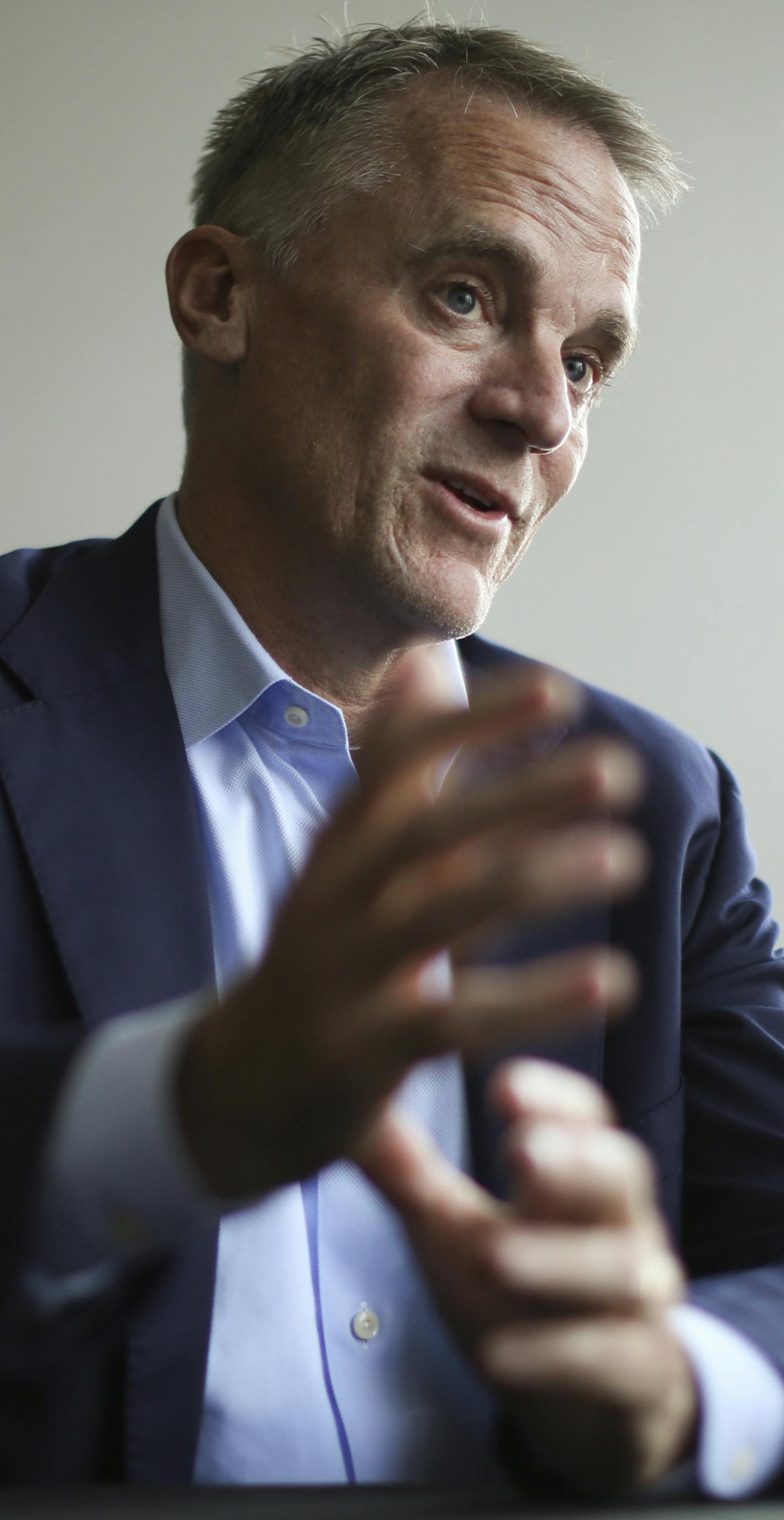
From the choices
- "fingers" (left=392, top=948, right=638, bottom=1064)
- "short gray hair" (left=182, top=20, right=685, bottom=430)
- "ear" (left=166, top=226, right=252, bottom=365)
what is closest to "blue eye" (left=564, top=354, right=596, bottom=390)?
A: "short gray hair" (left=182, top=20, right=685, bottom=430)

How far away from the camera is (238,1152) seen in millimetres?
520

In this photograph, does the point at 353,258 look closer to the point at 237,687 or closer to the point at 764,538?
the point at 237,687

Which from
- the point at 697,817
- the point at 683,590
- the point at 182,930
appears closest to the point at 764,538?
the point at 683,590

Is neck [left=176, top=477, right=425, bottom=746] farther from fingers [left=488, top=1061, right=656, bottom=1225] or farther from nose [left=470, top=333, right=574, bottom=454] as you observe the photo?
fingers [left=488, top=1061, right=656, bottom=1225]

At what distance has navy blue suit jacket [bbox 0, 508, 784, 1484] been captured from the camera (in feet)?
2.27

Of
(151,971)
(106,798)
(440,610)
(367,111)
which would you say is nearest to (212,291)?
(367,111)

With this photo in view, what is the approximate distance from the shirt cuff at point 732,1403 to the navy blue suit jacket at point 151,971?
1.3 inches

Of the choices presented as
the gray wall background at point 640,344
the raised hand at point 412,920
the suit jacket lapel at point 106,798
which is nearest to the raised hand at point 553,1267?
the raised hand at point 412,920

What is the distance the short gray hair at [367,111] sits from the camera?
1.32m

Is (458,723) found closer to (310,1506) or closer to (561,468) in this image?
(310,1506)

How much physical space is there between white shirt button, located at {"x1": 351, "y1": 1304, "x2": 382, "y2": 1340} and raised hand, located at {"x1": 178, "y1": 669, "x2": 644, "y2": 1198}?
0.65 m

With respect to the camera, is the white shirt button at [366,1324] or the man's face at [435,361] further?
the man's face at [435,361]

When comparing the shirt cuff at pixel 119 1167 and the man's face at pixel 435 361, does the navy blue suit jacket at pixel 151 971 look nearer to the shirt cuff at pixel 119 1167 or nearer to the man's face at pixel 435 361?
the shirt cuff at pixel 119 1167

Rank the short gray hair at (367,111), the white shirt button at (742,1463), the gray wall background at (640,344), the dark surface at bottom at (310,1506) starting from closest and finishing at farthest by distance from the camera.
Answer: the dark surface at bottom at (310,1506), the white shirt button at (742,1463), the short gray hair at (367,111), the gray wall background at (640,344)
